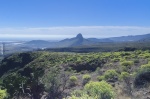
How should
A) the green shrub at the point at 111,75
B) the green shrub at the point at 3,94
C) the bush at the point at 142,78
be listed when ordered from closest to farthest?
the green shrub at the point at 3,94 → the bush at the point at 142,78 → the green shrub at the point at 111,75

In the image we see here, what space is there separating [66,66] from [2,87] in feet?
104

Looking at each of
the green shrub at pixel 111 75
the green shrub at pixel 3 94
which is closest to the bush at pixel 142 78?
the green shrub at pixel 111 75

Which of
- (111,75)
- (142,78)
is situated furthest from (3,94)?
(142,78)

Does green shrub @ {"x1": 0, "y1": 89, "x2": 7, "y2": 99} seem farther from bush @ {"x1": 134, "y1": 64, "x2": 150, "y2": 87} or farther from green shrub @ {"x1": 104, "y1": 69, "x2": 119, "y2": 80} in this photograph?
bush @ {"x1": 134, "y1": 64, "x2": 150, "y2": 87}

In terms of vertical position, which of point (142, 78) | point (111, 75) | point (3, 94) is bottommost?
point (3, 94)

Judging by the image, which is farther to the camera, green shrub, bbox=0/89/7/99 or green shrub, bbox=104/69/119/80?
green shrub, bbox=104/69/119/80

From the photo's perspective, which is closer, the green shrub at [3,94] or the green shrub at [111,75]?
the green shrub at [3,94]

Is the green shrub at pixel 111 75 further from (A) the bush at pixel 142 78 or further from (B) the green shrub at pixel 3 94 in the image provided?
(B) the green shrub at pixel 3 94

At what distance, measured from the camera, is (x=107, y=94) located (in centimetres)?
2645

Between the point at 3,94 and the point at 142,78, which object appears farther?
the point at 142,78

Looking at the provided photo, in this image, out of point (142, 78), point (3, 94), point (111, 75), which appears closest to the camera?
point (3, 94)

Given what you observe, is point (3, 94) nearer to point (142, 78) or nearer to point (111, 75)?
point (111, 75)

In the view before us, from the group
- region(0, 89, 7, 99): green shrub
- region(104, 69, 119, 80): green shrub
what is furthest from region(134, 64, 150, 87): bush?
region(0, 89, 7, 99): green shrub

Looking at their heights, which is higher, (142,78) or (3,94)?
(142,78)
